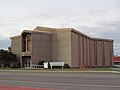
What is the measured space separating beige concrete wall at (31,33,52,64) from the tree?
30.4 feet

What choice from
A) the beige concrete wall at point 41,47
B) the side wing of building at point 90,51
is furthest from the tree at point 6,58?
the side wing of building at point 90,51

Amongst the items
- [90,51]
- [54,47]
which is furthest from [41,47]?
[90,51]

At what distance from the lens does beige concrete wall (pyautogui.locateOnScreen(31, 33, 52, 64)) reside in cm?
7462

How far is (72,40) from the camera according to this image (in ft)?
235

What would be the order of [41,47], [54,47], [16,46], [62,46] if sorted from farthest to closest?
[16,46] < [54,47] < [41,47] < [62,46]

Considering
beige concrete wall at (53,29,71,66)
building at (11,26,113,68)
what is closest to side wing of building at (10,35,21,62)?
building at (11,26,113,68)

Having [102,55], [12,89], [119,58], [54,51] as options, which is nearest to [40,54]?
[54,51]

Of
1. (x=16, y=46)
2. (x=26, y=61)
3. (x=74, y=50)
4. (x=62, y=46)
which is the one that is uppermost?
(x=16, y=46)

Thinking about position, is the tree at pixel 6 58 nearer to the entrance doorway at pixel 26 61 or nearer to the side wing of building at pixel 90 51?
the entrance doorway at pixel 26 61

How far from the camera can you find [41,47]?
249 feet

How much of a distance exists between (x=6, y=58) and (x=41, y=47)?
36.1 feet

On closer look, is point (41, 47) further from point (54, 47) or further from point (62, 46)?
point (62, 46)

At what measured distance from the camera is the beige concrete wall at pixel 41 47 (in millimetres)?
74625

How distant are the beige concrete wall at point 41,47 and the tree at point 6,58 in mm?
9275
